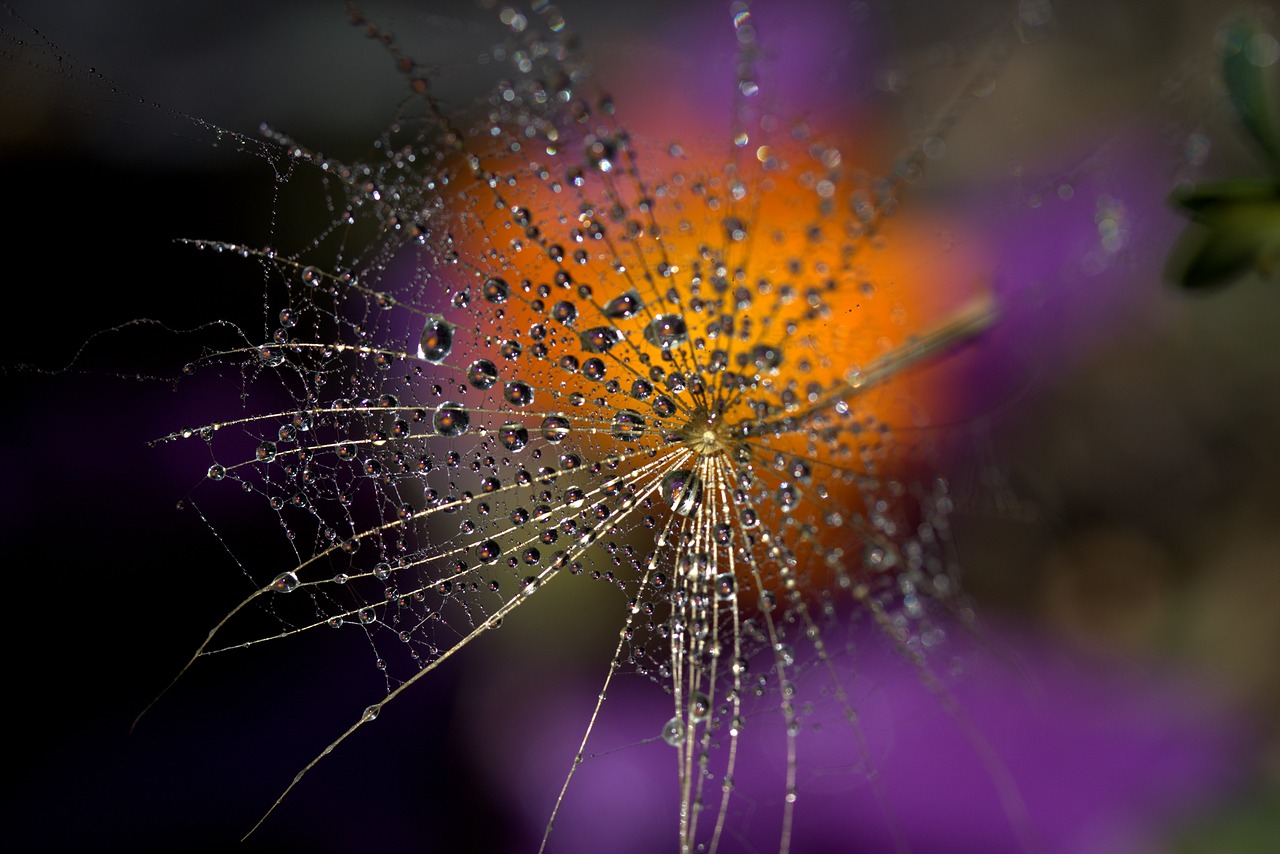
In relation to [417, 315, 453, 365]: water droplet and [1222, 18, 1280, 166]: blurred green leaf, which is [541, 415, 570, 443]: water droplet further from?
[1222, 18, 1280, 166]: blurred green leaf

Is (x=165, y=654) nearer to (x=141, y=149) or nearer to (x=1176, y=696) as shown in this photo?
(x=141, y=149)

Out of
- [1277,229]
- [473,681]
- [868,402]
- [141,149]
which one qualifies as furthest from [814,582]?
[141,149]

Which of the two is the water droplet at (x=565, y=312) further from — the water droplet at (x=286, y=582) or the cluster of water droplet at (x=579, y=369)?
the water droplet at (x=286, y=582)

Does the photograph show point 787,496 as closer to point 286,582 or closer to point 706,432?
point 706,432

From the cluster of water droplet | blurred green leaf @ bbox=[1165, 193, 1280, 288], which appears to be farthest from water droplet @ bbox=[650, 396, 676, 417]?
blurred green leaf @ bbox=[1165, 193, 1280, 288]

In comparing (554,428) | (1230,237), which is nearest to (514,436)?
(554,428)

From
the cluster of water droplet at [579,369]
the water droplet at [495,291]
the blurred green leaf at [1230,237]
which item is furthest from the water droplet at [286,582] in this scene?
the blurred green leaf at [1230,237]
